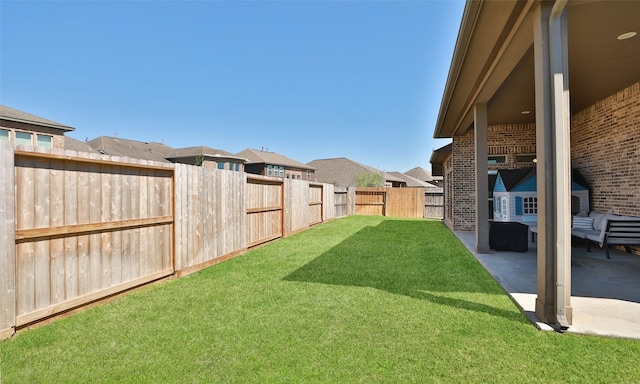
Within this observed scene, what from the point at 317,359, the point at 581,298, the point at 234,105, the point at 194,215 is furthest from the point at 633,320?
the point at 234,105

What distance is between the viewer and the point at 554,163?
9.98ft

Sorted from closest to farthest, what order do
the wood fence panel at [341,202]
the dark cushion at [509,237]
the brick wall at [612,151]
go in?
the brick wall at [612,151] < the dark cushion at [509,237] < the wood fence panel at [341,202]

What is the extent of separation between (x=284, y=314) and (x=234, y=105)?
30579mm

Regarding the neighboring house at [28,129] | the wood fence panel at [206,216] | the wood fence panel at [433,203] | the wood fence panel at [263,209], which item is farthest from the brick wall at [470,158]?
the neighboring house at [28,129]

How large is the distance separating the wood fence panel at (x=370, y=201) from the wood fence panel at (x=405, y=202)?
0.41m

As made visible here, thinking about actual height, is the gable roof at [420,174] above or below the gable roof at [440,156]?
above

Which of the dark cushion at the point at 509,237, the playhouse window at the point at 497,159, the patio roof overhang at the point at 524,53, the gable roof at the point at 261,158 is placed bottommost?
the dark cushion at the point at 509,237

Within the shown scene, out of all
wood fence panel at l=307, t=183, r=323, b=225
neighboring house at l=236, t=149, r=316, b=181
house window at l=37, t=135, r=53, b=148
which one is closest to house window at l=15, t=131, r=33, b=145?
house window at l=37, t=135, r=53, b=148

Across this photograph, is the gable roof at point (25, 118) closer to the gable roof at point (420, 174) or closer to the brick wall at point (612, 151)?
the brick wall at point (612, 151)

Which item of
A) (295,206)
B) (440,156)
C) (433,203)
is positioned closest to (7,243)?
(295,206)

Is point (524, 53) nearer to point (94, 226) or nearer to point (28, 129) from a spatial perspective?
point (94, 226)

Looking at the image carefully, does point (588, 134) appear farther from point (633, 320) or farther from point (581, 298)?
point (633, 320)

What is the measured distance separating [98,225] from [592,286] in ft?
22.5

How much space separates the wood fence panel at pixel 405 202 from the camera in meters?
18.5
